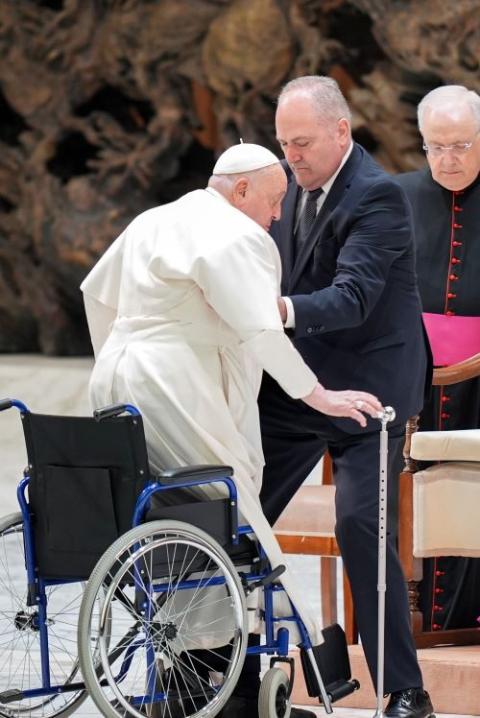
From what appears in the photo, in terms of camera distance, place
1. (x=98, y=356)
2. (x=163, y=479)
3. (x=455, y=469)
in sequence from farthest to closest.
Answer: (x=455, y=469) < (x=98, y=356) < (x=163, y=479)

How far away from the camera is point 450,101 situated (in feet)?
14.6

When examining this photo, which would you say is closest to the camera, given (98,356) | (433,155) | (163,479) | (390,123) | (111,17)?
(163,479)

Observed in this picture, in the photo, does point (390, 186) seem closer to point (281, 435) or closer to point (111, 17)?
point (281, 435)

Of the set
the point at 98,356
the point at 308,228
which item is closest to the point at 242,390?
the point at 98,356

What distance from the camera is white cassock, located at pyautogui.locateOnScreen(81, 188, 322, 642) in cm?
324

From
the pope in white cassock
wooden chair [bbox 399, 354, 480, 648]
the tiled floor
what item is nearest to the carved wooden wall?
the tiled floor

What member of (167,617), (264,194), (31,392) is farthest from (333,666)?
(31,392)

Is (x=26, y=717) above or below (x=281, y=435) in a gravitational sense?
below

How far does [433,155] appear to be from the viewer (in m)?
4.65

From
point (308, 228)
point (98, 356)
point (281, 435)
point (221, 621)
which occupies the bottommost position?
point (221, 621)

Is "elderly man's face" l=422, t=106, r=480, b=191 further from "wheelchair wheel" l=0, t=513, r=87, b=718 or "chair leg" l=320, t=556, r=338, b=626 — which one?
"wheelchair wheel" l=0, t=513, r=87, b=718

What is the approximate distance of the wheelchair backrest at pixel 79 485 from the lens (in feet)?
10.3

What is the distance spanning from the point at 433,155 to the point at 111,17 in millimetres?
7136

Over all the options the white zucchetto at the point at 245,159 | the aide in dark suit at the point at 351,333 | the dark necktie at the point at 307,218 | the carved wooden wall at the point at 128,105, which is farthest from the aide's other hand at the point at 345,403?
the carved wooden wall at the point at 128,105
